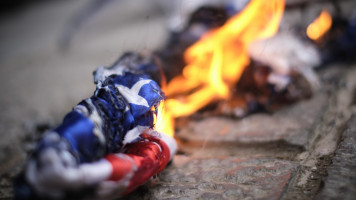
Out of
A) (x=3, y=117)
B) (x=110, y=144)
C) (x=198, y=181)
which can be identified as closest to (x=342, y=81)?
(x=198, y=181)

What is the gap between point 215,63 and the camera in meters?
1.53

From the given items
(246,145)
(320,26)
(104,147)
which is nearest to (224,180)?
(246,145)

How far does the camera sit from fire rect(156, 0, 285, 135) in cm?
154

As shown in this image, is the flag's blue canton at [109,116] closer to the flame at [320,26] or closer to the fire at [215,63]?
the fire at [215,63]

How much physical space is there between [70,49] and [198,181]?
11.5 feet

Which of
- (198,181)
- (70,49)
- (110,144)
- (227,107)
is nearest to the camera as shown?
(110,144)

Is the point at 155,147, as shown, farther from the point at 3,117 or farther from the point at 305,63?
the point at 3,117

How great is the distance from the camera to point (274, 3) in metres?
1.64

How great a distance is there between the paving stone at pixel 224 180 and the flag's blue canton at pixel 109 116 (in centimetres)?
25

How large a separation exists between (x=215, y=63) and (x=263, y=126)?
0.46 m

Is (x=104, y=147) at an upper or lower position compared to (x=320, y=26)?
lower

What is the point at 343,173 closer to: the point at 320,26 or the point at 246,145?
the point at 246,145

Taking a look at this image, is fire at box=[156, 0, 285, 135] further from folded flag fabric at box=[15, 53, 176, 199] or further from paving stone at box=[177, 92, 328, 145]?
folded flag fabric at box=[15, 53, 176, 199]

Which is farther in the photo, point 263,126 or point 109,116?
point 263,126
